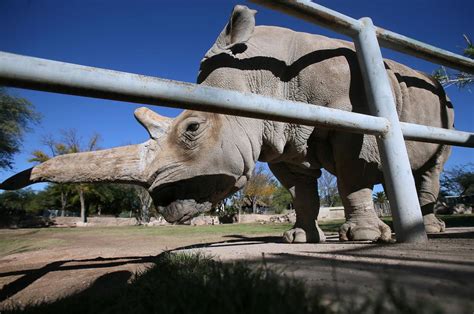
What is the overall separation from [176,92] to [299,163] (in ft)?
8.14

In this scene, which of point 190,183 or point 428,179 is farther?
point 428,179

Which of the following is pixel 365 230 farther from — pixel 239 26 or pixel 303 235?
pixel 239 26

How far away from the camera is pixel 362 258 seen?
1.62m

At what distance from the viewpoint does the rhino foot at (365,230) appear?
2.94m

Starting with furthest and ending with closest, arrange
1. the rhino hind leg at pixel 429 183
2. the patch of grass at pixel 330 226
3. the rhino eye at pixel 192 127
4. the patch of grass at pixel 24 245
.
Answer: the patch of grass at pixel 330 226 < the patch of grass at pixel 24 245 < the rhino hind leg at pixel 429 183 < the rhino eye at pixel 192 127

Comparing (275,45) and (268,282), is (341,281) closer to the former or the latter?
(268,282)

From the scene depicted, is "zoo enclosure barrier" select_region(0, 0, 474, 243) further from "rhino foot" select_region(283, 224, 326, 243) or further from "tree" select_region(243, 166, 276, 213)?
"tree" select_region(243, 166, 276, 213)

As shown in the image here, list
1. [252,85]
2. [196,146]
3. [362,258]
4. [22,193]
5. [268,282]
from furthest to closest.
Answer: [22,193] < [252,85] < [196,146] < [362,258] < [268,282]

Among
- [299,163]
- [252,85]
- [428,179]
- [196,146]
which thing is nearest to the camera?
[196,146]

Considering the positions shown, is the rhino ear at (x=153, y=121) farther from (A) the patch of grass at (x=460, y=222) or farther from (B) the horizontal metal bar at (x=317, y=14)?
(A) the patch of grass at (x=460, y=222)

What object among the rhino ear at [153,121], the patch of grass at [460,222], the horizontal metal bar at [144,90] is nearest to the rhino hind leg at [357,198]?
the horizontal metal bar at [144,90]

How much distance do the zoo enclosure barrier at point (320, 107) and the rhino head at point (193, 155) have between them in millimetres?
816

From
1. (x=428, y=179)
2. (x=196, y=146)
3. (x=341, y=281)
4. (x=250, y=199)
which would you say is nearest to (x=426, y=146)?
(x=428, y=179)

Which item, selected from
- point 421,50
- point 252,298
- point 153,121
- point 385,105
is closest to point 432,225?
point 421,50
